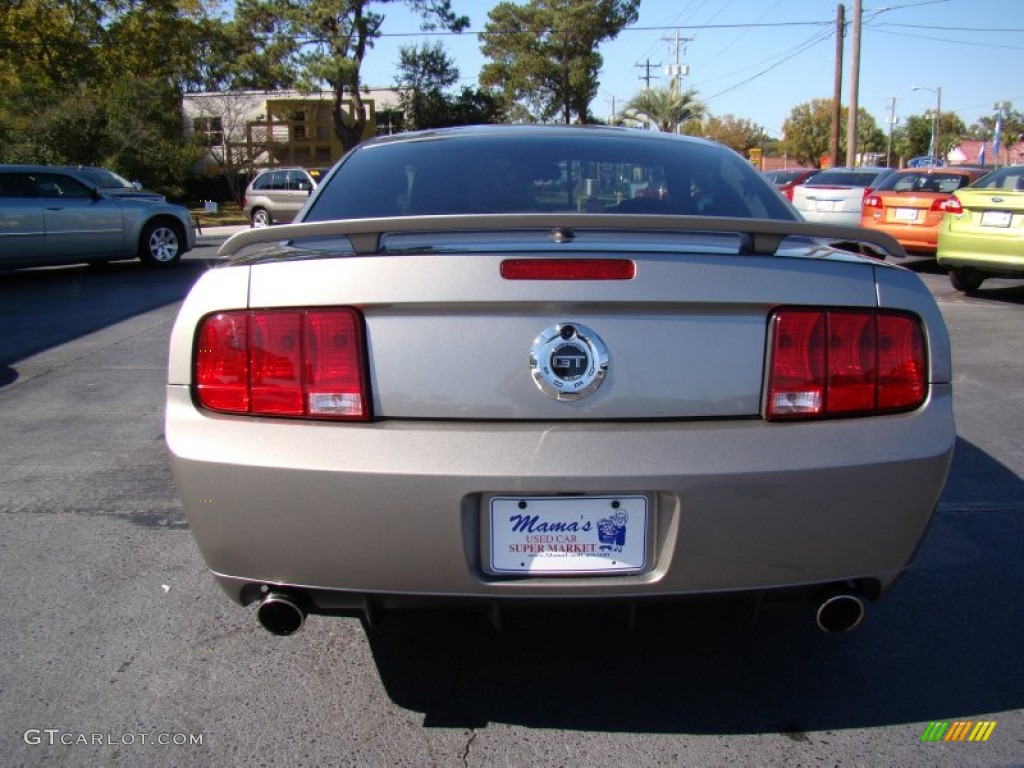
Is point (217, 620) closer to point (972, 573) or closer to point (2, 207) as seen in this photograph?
point (972, 573)

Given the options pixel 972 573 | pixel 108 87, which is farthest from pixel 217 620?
pixel 108 87

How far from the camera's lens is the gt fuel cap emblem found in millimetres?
1965

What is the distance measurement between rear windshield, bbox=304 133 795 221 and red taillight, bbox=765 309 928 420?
0.95 m

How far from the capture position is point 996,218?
895 cm

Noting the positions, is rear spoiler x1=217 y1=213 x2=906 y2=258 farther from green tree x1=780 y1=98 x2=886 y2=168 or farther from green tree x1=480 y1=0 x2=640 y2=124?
green tree x1=780 y1=98 x2=886 y2=168

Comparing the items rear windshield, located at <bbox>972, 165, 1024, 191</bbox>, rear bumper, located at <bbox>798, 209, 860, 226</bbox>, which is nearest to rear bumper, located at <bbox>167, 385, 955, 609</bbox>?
rear windshield, located at <bbox>972, 165, 1024, 191</bbox>

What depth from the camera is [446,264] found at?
6.54 ft

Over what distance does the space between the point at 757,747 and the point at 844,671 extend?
507 mm

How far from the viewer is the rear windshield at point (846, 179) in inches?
639

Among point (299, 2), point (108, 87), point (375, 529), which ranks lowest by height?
point (375, 529)

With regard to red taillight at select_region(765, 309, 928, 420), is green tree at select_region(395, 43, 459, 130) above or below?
above

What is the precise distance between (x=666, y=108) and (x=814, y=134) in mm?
42500

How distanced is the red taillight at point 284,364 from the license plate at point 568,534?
430mm
